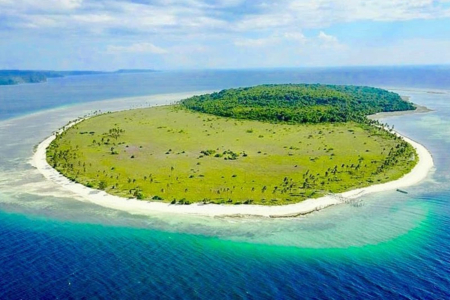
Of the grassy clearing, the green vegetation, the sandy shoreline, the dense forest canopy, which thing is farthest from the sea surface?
the dense forest canopy

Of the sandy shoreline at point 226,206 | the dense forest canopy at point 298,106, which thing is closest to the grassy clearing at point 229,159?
the sandy shoreline at point 226,206

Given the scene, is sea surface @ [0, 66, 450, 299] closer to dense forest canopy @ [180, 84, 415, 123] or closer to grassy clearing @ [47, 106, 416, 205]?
grassy clearing @ [47, 106, 416, 205]

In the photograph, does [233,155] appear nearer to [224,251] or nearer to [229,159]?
[229,159]

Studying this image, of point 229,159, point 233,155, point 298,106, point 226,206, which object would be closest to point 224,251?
point 226,206

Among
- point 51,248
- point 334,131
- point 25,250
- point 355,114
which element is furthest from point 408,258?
point 355,114

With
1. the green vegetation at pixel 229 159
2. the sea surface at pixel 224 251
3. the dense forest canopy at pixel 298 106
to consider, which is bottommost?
the sea surface at pixel 224 251

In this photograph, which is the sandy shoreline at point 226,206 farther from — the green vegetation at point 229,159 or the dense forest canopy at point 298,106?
the dense forest canopy at point 298,106
